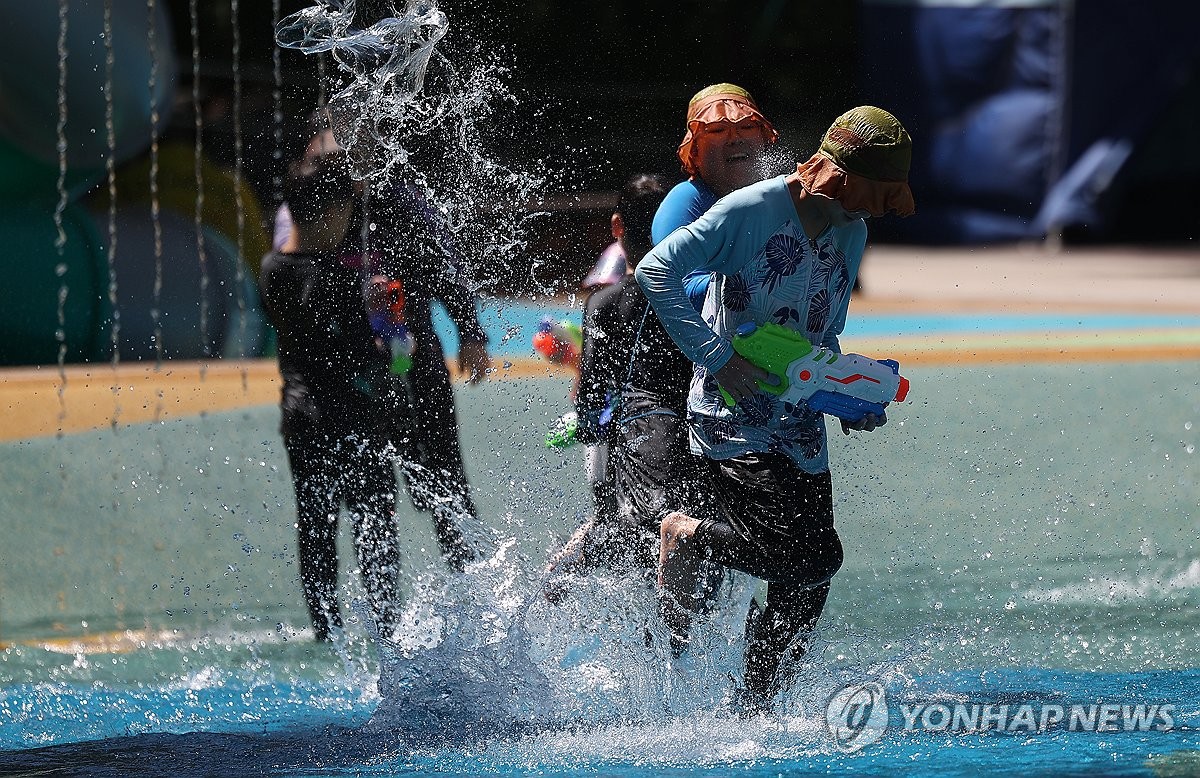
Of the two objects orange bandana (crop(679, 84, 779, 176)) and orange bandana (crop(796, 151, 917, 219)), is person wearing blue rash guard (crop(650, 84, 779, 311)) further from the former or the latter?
orange bandana (crop(796, 151, 917, 219))

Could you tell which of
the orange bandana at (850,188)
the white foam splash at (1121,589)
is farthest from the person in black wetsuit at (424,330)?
the white foam splash at (1121,589)

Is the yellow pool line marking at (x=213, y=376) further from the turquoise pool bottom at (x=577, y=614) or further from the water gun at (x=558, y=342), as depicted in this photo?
the water gun at (x=558, y=342)

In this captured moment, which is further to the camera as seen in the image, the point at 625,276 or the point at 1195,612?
the point at 1195,612

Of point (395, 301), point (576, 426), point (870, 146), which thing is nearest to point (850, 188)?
point (870, 146)

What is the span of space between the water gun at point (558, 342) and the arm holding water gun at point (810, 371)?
1.31 metres

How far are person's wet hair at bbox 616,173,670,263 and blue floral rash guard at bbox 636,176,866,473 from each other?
1.99ft

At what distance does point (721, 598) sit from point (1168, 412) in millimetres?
4169

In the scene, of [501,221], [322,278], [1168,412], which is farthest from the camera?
[1168,412]

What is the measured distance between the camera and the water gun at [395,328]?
4.71 m

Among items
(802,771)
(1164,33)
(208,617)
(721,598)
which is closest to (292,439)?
(208,617)

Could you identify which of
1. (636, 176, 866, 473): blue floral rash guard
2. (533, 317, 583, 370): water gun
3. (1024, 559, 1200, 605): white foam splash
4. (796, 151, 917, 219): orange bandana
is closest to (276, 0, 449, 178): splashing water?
(533, 317, 583, 370): water gun

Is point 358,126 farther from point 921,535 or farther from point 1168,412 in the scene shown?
point 1168,412

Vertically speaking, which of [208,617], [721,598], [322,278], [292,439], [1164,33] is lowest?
[208,617]

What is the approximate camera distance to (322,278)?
4.61 meters
